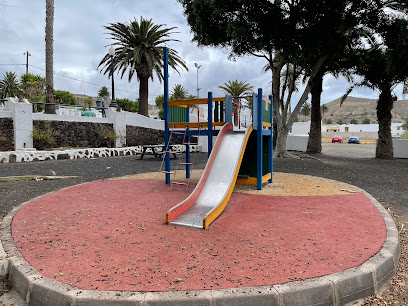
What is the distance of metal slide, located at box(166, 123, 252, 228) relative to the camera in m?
4.51

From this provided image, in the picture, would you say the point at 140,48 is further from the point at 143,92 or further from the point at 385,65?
the point at 385,65

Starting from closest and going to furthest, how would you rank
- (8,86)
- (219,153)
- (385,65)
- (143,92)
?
(219,153), (385,65), (143,92), (8,86)

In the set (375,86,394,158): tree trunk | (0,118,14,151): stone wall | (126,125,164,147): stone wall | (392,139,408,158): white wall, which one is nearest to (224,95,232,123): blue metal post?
(0,118,14,151): stone wall

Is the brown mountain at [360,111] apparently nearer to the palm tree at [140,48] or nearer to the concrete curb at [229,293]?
the palm tree at [140,48]

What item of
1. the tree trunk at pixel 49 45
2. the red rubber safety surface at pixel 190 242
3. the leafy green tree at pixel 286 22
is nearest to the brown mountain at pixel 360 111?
the leafy green tree at pixel 286 22

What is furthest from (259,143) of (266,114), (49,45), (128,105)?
(128,105)

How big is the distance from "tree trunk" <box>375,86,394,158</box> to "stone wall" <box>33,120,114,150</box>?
1669 cm

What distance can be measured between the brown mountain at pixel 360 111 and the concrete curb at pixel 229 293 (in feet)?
458

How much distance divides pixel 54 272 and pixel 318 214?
157 inches

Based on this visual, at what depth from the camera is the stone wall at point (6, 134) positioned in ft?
45.4

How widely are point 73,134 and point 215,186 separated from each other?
524 inches

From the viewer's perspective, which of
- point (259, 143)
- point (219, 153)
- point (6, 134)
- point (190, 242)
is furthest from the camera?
point (6, 134)

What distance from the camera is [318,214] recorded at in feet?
16.2

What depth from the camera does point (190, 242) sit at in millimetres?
3637
